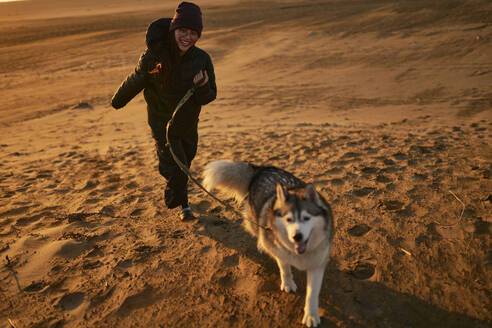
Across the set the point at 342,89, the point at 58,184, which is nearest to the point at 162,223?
the point at 58,184

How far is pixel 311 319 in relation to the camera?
2668 mm

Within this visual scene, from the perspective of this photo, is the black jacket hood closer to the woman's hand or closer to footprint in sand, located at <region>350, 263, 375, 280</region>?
the woman's hand

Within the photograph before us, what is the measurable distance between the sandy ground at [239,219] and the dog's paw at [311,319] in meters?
0.08

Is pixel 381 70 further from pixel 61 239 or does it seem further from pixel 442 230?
pixel 61 239

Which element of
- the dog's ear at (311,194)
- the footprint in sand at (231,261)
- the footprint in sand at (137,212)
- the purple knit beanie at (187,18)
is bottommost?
the footprint in sand at (231,261)

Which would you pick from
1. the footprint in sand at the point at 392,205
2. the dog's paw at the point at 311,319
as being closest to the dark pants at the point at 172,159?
the dog's paw at the point at 311,319

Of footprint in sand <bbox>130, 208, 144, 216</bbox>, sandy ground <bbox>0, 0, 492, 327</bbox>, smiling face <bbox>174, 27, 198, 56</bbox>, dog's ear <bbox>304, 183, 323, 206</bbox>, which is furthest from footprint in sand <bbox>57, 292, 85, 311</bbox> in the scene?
smiling face <bbox>174, 27, 198, 56</bbox>

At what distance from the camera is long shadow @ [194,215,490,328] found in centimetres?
263

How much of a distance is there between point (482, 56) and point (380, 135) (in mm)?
9836

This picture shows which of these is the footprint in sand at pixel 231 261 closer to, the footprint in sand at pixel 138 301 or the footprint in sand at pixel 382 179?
the footprint in sand at pixel 138 301

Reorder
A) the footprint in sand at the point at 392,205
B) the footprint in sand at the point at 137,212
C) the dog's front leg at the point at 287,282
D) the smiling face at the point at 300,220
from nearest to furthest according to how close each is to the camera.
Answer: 1. the smiling face at the point at 300,220
2. the dog's front leg at the point at 287,282
3. the footprint in sand at the point at 392,205
4. the footprint in sand at the point at 137,212

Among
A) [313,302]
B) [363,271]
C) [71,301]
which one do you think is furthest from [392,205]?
[71,301]

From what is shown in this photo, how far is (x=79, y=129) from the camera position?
9086mm

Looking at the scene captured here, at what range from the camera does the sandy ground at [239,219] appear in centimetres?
290
